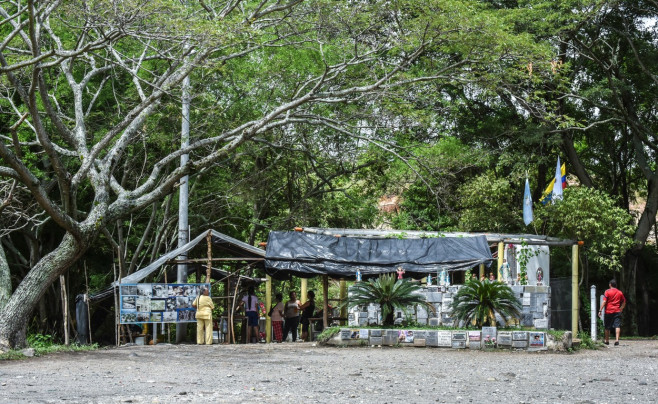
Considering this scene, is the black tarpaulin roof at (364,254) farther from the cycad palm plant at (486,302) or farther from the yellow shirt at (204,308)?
the cycad palm plant at (486,302)

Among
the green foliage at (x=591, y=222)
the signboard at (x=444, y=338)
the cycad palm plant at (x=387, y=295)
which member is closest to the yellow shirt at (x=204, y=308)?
the cycad palm plant at (x=387, y=295)

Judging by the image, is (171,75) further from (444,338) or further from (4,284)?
(444,338)

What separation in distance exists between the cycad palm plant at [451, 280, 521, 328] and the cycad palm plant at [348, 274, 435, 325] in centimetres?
103

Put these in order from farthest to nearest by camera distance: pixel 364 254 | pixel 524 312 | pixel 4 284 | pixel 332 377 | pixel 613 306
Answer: pixel 364 254 → pixel 613 306 → pixel 524 312 → pixel 4 284 → pixel 332 377

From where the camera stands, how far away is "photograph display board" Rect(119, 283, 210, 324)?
1819 centimetres

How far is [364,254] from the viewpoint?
833 inches

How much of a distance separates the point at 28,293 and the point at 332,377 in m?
7.14

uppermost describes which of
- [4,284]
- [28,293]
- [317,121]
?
[317,121]

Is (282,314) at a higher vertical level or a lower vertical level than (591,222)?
lower

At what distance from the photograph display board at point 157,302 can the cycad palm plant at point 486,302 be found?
621cm

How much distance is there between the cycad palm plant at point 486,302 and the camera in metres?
16.9

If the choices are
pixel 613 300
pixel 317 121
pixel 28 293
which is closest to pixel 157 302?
pixel 28 293

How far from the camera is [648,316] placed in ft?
102

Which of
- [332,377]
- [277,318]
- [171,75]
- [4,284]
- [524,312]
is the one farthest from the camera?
[277,318]
